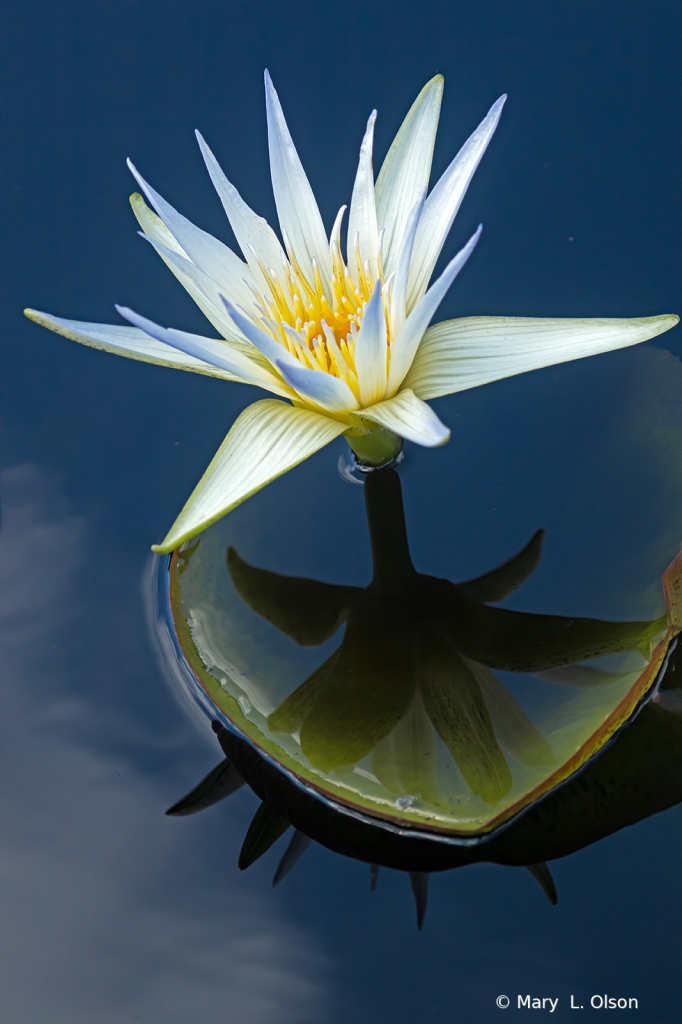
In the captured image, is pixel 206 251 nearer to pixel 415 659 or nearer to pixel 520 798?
pixel 415 659

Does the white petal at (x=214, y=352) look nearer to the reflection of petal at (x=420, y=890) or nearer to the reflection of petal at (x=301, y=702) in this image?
the reflection of petal at (x=301, y=702)

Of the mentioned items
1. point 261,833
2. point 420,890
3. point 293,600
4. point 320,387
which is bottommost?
point 420,890

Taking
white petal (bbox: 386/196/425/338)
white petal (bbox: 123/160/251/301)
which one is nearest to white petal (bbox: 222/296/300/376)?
white petal (bbox: 386/196/425/338)

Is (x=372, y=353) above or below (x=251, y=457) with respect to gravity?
above

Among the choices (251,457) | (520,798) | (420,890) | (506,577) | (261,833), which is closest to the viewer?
(520,798)

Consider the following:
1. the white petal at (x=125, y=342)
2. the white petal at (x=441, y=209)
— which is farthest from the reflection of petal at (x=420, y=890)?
the white petal at (x=441, y=209)

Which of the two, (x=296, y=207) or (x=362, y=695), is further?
(x=296, y=207)

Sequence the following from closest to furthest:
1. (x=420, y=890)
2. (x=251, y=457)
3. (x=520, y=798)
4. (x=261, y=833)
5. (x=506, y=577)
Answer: (x=520, y=798)
(x=251, y=457)
(x=420, y=890)
(x=261, y=833)
(x=506, y=577)

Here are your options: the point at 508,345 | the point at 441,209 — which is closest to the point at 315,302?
the point at 441,209
